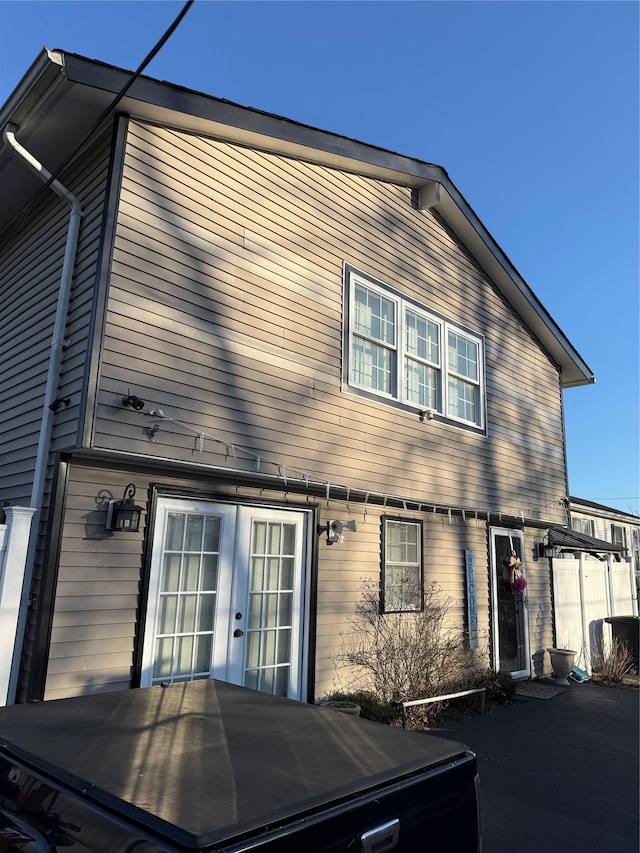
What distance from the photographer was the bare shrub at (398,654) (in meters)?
7.28

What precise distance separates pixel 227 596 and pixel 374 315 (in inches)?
165

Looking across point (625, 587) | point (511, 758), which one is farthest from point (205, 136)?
point (625, 587)

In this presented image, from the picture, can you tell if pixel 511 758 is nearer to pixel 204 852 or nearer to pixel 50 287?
pixel 204 852

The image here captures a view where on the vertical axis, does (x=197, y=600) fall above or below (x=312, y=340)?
below

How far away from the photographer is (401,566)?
819 centimetres

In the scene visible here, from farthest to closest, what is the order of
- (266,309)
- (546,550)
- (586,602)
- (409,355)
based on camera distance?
(586,602) < (546,550) < (409,355) < (266,309)

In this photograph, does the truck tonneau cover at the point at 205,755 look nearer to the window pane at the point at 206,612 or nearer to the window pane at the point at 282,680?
the window pane at the point at 206,612

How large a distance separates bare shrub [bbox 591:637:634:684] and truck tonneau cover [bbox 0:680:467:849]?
32.5 feet

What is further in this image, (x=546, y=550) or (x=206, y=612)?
(x=546, y=550)

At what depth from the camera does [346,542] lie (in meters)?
7.42

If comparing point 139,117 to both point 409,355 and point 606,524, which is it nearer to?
point 409,355

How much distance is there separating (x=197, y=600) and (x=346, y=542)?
218cm

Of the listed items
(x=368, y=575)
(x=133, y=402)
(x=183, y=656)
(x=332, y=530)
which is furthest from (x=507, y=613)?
(x=133, y=402)

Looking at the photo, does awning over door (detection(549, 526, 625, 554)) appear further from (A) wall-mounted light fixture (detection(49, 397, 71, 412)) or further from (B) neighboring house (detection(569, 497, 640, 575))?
(A) wall-mounted light fixture (detection(49, 397, 71, 412))
